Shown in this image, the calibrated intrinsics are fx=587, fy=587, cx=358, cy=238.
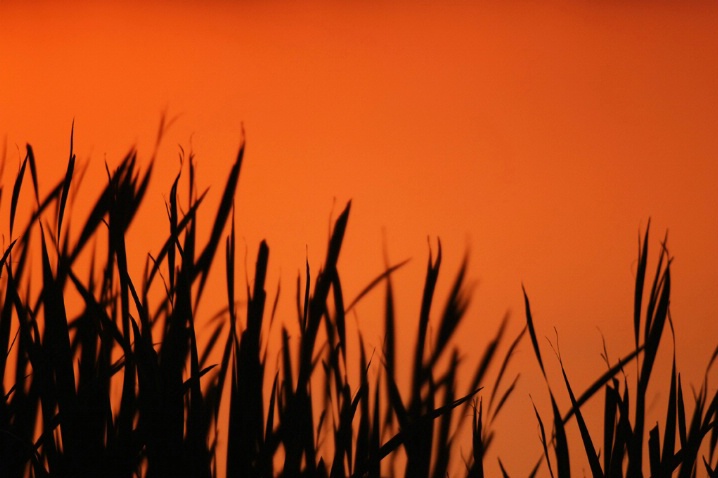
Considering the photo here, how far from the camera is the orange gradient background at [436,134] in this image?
35.1 inches

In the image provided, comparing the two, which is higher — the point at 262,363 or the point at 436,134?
the point at 436,134

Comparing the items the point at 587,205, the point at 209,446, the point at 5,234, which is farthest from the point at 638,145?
the point at 5,234

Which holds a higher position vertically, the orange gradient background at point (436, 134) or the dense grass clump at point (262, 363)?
the orange gradient background at point (436, 134)

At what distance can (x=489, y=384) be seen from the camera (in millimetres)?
879

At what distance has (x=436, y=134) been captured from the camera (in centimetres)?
91

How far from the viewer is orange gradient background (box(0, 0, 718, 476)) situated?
89cm

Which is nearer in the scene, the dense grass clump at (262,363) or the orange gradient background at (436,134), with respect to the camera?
the dense grass clump at (262,363)

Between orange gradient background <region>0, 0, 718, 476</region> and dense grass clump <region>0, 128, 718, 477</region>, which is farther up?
orange gradient background <region>0, 0, 718, 476</region>

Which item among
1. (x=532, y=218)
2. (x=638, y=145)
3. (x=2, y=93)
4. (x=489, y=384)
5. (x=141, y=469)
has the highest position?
(x=2, y=93)

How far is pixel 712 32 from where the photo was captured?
925 mm

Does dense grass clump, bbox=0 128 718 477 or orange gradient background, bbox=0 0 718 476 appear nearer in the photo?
dense grass clump, bbox=0 128 718 477

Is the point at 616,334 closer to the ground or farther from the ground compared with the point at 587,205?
closer to the ground

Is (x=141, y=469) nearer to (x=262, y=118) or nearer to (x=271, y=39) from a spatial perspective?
(x=262, y=118)

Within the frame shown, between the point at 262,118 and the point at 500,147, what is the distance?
1.22ft
